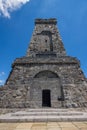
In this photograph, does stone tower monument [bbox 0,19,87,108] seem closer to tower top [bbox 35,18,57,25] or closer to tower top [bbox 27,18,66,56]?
tower top [bbox 27,18,66,56]

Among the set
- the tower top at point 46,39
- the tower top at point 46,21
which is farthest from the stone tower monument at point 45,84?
the tower top at point 46,21

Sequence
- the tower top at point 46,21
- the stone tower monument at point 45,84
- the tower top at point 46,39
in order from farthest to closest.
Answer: the tower top at point 46,21 → the tower top at point 46,39 → the stone tower monument at point 45,84

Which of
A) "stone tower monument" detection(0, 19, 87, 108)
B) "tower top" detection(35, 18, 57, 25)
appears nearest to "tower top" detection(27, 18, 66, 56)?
"tower top" detection(35, 18, 57, 25)

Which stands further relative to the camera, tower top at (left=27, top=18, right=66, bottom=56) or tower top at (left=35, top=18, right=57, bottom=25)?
tower top at (left=35, top=18, right=57, bottom=25)

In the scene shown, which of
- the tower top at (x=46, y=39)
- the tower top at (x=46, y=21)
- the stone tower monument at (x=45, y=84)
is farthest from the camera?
the tower top at (x=46, y=21)

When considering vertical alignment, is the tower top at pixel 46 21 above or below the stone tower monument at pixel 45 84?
above

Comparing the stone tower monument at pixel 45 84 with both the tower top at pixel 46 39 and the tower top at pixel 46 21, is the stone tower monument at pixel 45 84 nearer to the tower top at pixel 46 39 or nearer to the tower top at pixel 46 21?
the tower top at pixel 46 39

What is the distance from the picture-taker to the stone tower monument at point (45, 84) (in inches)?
539

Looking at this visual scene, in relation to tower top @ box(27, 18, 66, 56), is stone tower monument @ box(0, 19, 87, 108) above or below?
below

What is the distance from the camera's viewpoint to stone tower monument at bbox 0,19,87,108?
1370 centimetres

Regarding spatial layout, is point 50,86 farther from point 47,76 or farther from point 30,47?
point 30,47

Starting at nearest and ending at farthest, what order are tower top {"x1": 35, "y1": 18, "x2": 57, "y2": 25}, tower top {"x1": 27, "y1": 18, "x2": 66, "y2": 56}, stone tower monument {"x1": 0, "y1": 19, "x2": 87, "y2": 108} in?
1. stone tower monument {"x1": 0, "y1": 19, "x2": 87, "y2": 108}
2. tower top {"x1": 27, "y1": 18, "x2": 66, "y2": 56}
3. tower top {"x1": 35, "y1": 18, "x2": 57, "y2": 25}

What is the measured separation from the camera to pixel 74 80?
14.9 metres

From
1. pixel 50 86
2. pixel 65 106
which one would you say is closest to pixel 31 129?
pixel 65 106
